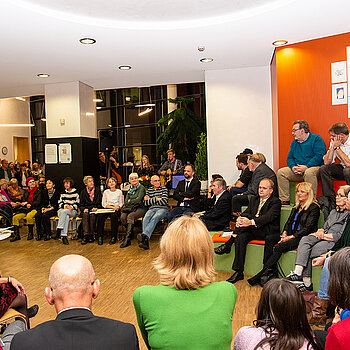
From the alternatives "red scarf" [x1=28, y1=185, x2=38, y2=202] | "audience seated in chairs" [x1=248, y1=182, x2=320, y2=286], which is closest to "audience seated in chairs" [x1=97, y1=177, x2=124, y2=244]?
"red scarf" [x1=28, y1=185, x2=38, y2=202]

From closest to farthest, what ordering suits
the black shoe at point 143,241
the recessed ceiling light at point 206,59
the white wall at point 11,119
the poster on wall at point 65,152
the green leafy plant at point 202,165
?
the black shoe at point 143,241 < the recessed ceiling light at point 206,59 < the green leafy plant at point 202,165 < the poster on wall at point 65,152 < the white wall at point 11,119

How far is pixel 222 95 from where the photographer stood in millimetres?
8102

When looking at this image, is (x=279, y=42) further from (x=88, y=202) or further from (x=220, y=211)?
(x=88, y=202)

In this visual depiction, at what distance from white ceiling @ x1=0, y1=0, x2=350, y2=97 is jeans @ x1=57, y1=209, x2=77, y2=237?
2769 millimetres

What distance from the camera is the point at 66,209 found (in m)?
7.90

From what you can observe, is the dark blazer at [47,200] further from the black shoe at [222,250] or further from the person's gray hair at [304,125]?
the person's gray hair at [304,125]

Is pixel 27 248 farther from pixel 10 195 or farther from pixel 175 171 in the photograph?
pixel 175 171

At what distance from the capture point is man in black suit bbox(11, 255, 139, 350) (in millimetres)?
1468

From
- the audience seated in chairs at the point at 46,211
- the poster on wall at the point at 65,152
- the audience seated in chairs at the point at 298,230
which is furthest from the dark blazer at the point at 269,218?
the poster on wall at the point at 65,152

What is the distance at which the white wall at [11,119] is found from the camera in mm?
16016

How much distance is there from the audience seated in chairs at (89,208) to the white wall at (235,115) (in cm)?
239

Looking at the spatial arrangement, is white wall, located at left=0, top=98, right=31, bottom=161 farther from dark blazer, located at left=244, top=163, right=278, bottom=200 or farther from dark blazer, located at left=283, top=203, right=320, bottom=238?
dark blazer, located at left=283, top=203, right=320, bottom=238

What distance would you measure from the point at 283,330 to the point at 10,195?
8.51 m

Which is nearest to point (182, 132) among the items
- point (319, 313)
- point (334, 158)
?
point (334, 158)
